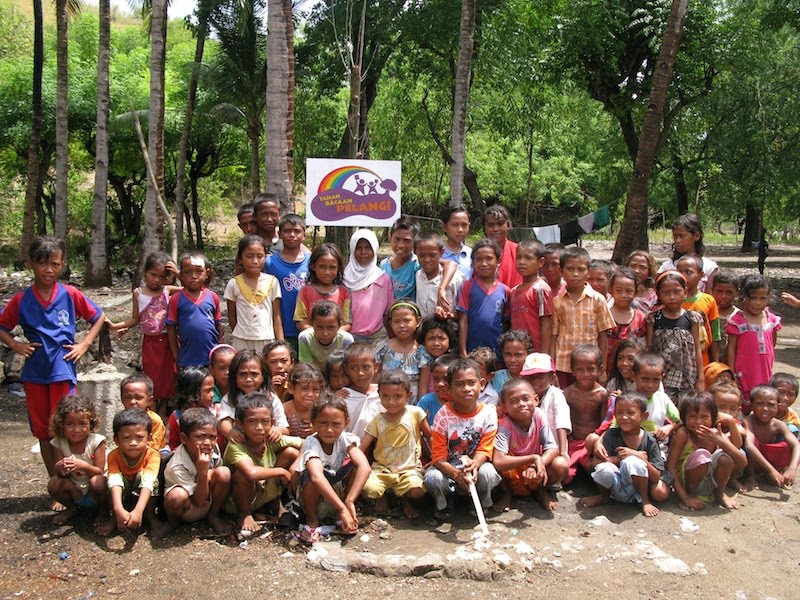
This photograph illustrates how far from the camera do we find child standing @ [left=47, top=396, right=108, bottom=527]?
405 centimetres

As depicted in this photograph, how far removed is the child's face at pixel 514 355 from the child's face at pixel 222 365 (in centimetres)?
174


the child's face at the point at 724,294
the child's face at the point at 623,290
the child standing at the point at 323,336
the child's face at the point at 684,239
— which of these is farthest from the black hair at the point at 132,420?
the child's face at the point at 724,294

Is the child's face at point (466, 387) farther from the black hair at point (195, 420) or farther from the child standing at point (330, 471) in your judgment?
the black hair at point (195, 420)

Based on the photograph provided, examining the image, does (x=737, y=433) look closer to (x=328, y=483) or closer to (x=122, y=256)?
(x=328, y=483)

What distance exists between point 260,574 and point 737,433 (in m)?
2.95

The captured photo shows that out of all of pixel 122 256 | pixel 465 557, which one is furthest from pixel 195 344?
pixel 122 256

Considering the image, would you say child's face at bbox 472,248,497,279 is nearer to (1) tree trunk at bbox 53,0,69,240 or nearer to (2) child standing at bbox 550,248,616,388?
(2) child standing at bbox 550,248,616,388

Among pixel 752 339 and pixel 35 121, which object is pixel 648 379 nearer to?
pixel 752 339

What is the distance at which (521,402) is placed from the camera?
4301 millimetres

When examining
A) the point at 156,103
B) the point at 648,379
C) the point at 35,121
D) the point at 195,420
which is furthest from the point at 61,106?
the point at 648,379

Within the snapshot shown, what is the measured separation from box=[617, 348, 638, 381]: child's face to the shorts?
3514mm

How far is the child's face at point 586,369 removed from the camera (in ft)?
15.1

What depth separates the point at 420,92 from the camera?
829 inches

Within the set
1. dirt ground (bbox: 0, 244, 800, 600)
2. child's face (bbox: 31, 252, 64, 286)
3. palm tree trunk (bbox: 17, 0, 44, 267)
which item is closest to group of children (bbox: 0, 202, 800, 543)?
child's face (bbox: 31, 252, 64, 286)
